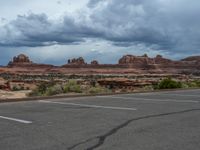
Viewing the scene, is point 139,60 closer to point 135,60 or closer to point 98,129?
point 135,60

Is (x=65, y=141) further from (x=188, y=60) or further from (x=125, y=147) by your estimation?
(x=188, y=60)

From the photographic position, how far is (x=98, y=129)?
9375mm

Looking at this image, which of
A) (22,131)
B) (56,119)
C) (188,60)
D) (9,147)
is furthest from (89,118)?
(188,60)

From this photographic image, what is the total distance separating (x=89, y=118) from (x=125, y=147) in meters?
3.92

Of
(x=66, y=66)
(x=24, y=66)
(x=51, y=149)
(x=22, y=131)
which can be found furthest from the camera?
(x=66, y=66)

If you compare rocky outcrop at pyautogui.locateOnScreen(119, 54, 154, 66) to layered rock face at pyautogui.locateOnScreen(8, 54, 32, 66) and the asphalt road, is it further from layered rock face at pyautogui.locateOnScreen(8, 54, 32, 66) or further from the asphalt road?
the asphalt road

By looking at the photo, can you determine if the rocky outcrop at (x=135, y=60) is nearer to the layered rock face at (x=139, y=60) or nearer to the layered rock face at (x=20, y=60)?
the layered rock face at (x=139, y=60)

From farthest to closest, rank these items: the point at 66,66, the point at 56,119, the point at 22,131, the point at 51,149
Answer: the point at 66,66
the point at 56,119
the point at 22,131
the point at 51,149

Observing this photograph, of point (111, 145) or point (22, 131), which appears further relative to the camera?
point (22, 131)

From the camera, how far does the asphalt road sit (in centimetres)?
762

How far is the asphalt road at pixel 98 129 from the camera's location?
7.62 m

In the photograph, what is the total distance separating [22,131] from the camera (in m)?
9.02

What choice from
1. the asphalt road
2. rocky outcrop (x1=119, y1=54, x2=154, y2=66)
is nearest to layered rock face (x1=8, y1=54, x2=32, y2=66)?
rocky outcrop (x1=119, y1=54, x2=154, y2=66)

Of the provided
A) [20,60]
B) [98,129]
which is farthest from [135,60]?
[98,129]
